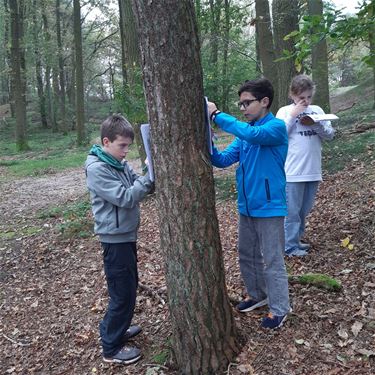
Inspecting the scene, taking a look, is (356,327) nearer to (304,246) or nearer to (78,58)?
(304,246)

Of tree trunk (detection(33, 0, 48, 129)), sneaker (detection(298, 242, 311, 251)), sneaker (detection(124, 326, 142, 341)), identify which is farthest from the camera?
tree trunk (detection(33, 0, 48, 129))

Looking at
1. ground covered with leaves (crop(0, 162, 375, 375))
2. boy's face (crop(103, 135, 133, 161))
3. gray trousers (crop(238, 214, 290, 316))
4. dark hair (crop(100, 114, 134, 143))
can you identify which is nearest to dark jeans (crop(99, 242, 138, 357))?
ground covered with leaves (crop(0, 162, 375, 375))

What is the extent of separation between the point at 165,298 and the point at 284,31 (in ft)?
23.0

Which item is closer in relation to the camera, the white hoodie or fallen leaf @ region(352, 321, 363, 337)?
fallen leaf @ region(352, 321, 363, 337)

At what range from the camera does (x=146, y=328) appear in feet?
12.8

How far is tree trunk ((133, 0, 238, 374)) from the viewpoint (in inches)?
106

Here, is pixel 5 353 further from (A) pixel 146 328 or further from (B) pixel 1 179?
(B) pixel 1 179

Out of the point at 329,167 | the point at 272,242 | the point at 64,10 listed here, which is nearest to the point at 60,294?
the point at 272,242

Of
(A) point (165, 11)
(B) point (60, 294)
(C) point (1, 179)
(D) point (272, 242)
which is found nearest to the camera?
(A) point (165, 11)

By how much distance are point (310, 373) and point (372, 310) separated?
37.7 inches

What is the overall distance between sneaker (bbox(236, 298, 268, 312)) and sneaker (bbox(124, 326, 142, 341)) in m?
0.90

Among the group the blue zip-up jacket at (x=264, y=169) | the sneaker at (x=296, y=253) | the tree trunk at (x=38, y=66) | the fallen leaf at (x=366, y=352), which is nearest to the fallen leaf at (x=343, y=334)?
the fallen leaf at (x=366, y=352)

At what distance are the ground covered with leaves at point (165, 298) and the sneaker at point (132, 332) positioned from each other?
60 millimetres

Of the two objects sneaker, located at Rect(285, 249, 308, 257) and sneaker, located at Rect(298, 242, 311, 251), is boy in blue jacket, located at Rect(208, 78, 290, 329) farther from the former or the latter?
sneaker, located at Rect(298, 242, 311, 251)
